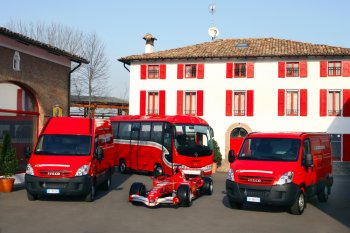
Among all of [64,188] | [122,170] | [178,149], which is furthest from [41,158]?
[122,170]

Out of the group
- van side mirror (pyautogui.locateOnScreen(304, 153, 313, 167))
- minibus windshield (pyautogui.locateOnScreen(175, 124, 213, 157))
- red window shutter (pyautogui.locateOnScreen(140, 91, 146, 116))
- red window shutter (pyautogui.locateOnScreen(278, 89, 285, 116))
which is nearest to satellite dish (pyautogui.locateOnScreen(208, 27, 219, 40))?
red window shutter (pyautogui.locateOnScreen(140, 91, 146, 116))

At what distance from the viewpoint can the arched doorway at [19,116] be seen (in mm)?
18469

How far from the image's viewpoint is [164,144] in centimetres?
2202

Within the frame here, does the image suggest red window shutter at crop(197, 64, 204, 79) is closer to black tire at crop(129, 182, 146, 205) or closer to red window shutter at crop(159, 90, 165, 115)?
red window shutter at crop(159, 90, 165, 115)

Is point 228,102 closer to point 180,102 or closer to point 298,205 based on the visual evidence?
point 180,102

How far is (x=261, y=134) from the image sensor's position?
45.3 feet

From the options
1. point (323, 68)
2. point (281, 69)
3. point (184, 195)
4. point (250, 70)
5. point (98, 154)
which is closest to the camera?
point (184, 195)

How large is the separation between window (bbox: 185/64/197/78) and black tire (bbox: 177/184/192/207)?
21848 mm

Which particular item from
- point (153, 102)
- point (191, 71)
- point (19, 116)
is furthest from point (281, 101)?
point (19, 116)

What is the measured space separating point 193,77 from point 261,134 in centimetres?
2109

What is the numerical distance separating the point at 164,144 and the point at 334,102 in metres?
15.6

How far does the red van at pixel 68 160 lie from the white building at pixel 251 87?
18.6 metres

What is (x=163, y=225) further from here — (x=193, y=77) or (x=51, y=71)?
(x=193, y=77)

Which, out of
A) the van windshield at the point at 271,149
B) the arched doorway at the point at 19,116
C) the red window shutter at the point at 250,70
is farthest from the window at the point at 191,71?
the van windshield at the point at 271,149
